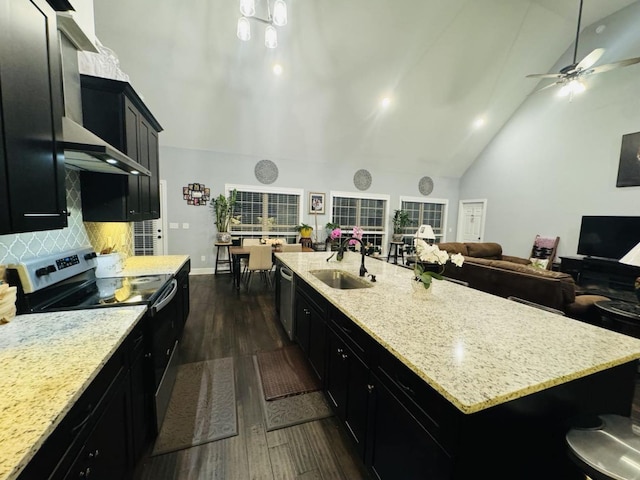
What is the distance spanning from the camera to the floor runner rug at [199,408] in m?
1.63

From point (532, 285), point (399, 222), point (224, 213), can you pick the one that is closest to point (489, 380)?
point (532, 285)

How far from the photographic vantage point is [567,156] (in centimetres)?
552

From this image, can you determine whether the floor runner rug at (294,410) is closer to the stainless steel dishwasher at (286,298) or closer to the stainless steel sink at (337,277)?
Result: the stainless steel dishwasher at (286,298)

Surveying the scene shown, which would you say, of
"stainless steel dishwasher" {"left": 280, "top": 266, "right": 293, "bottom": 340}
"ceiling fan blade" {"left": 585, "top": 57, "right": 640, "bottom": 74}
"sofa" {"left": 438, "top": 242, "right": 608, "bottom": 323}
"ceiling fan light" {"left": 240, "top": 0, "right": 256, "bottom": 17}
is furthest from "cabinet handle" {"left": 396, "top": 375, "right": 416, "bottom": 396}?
"ceiling fan blade" {"left": 585, "top": 57, "right": 640, "bottom": 74}

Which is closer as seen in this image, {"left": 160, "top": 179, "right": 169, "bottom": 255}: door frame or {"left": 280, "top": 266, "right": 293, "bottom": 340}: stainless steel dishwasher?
{"left": 280, "top": 266, "right": 293, "bottom": 340}: stainless steel dishwasher

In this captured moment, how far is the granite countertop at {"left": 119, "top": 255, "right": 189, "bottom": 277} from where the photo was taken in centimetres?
220

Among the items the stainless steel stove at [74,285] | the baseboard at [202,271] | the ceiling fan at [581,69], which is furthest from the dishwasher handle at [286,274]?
the ceiling fan at [581,69]

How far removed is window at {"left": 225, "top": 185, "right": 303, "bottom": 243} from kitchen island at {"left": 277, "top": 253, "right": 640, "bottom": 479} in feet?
16.7

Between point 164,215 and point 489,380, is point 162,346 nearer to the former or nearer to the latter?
point 489,380

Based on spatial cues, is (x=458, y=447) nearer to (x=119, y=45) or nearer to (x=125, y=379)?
(x=125, y=379)

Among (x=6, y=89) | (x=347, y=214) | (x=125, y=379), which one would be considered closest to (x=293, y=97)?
(x=347, y=214)

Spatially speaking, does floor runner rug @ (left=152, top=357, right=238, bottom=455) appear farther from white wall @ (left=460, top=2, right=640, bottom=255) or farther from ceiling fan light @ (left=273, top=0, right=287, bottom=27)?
white wall @ (left=460, top=2, right=640, bottom=255)

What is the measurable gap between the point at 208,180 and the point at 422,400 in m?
5.90

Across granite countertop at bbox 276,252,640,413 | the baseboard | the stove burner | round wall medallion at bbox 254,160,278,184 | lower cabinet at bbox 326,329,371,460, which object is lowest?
the baseboard
